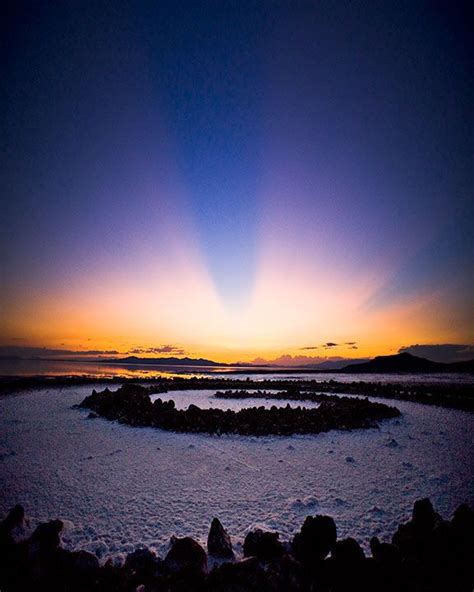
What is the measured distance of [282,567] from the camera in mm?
2277

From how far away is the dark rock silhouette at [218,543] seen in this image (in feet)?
9.09

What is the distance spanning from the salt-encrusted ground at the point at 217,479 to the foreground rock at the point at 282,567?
611 millimetres

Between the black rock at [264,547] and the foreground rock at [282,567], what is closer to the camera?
the foreground rock at [282,567]

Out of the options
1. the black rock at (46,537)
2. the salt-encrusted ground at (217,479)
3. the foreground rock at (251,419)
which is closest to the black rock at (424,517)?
the salt-encrusted ground at (217,479)

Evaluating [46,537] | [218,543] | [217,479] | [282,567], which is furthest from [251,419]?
[46,537]

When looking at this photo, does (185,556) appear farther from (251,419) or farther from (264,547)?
(251,419)

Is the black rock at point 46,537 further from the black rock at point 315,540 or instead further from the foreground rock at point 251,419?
the foreground rock at point 251,419

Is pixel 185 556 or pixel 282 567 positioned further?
pixel 185 556

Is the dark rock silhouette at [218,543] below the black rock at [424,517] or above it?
below

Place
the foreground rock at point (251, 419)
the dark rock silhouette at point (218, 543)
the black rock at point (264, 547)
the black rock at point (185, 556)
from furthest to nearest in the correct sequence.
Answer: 1. the foreground rock at point (251, 419)
2. the dark rock silhouette at point (218, 543)
3. the black rock at point (264, 547)
4. the black rock at point (185, 556)

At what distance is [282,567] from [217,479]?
2.68m

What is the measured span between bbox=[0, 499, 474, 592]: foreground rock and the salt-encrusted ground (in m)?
0.61

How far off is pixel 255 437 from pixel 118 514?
14.3 ft

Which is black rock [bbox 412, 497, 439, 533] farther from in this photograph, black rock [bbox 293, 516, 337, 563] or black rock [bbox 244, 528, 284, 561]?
black rock [bbox 244, 528, 284, 561]
